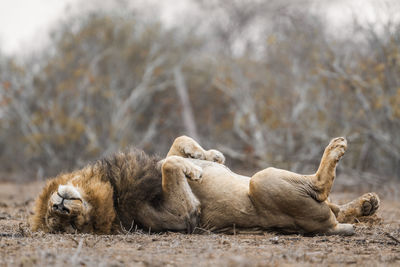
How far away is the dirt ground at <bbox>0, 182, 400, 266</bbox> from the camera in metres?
3.07

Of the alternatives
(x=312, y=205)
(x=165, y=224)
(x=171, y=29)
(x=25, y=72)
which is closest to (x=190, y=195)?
(x=165, y=224)

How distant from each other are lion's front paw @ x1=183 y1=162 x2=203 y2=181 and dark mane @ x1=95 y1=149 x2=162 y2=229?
0.25m

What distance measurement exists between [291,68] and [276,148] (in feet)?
7.81

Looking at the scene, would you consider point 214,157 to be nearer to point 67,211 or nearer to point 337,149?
point 337,149

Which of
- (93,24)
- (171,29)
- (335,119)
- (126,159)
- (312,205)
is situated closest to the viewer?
(312,205)

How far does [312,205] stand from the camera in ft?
13.7

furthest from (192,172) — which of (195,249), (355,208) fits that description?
(355,208)

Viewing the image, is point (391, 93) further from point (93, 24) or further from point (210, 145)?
point (93, 24)

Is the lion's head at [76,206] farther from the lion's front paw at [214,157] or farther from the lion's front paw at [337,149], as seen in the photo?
the lion's front paw at [337,149]

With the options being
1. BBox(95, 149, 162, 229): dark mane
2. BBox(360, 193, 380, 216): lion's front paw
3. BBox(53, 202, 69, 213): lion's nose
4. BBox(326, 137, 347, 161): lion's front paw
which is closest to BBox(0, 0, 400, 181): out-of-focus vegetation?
BBox(360, 193, 380, 216): lion's front paw

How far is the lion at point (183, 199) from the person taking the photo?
4.14m

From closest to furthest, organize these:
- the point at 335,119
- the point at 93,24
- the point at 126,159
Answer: the point at 126,159 < the point at 335,119 < the point at 93,24

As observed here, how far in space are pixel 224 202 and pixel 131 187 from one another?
0.82 m

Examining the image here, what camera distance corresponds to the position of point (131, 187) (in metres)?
4.36
